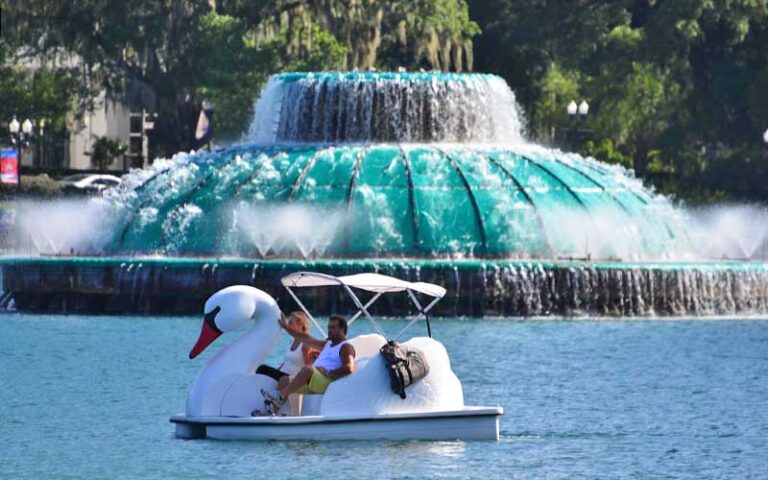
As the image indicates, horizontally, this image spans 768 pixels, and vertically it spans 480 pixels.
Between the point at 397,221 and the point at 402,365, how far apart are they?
18.1 meters

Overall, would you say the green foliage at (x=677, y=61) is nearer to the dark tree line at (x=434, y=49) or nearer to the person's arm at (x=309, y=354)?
the dark tree line at (x=434, y=49)

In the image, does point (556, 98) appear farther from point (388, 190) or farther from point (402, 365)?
point (402, 365)

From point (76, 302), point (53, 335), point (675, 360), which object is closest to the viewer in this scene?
point (675, 360)

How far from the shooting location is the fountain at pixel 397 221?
38156mm

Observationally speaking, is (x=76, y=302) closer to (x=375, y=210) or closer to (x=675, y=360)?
(x=375, y=210)

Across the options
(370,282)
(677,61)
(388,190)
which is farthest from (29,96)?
(370,282)

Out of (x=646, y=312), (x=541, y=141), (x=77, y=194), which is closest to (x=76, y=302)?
(x=646, y=312)

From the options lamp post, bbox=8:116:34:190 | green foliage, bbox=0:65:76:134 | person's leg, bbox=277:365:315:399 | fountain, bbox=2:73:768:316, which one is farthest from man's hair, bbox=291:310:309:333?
green foliage, bbox=0:65:76:134

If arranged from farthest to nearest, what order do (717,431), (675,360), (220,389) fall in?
(675,360) < (717,431) < (220,389)

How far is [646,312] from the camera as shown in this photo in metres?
39.0

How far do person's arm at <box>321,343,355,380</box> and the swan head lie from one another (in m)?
1.06

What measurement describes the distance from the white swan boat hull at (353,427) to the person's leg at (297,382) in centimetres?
50

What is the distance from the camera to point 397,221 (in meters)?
41.4

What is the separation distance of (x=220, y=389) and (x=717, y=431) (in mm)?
5189
